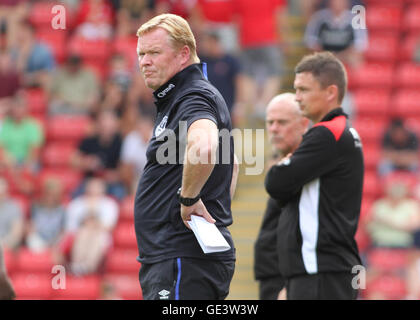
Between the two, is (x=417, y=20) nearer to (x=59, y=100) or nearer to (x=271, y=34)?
(x=271, y=34)

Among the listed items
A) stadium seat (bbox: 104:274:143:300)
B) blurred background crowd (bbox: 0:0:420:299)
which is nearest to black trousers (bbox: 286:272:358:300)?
blurred background crowd (bbox: 0:0:420:299)

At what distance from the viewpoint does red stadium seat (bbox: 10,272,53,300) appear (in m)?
10.2

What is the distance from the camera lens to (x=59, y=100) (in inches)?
472

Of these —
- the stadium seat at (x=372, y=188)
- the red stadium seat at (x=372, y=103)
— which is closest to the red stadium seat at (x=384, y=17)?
the red stadium seat at (x=372, y=103)

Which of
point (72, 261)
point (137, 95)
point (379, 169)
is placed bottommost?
point (72, 261)

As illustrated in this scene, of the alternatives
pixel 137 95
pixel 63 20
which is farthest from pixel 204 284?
pixel 63 20

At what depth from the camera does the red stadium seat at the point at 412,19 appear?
476 inches

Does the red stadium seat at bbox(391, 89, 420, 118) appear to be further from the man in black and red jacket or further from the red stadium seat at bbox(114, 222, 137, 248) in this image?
the man in black and red jacket

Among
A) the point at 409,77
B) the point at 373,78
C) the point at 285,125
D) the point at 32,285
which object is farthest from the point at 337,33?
the point at 285,125

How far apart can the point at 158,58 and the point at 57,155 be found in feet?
24.9

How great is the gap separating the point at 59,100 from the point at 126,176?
1931 mm
